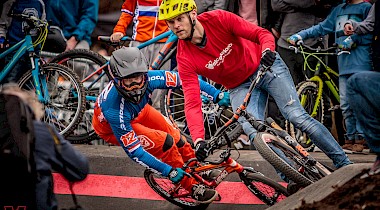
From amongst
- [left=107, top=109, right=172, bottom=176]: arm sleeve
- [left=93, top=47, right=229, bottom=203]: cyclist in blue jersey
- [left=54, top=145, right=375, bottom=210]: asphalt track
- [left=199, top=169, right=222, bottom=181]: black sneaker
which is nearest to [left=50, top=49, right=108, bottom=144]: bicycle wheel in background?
[left=54, top=145, right=375, bottom=210]: asphalt track

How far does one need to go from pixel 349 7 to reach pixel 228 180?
2557 millimetres

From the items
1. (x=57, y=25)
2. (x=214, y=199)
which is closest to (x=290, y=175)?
(x=214, y=199)

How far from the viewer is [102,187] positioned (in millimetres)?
9023

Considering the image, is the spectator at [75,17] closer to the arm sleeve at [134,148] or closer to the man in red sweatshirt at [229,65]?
the arm sleeve at [134,148]

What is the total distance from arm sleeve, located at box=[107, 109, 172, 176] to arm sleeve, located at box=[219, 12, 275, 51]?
140 centimetres

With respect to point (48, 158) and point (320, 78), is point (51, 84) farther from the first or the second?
point (48, 158)

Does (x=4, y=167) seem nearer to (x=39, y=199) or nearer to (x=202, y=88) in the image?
(x=39, y=199)

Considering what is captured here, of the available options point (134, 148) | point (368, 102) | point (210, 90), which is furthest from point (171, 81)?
point (368, 102)

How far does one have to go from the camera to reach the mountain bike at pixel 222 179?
770 cm

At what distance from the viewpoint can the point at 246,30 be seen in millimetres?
7672

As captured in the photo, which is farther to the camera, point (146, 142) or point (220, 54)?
point (146, 142)

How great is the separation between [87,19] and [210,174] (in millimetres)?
3807

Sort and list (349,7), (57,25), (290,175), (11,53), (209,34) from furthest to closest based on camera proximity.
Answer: (57,25), (11,53), (349,7), (209,34), (290,175)

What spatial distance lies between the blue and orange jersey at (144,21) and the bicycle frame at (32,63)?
1200 mm
